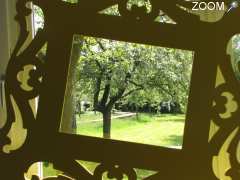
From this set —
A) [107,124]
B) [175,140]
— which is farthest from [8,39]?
[175,140]

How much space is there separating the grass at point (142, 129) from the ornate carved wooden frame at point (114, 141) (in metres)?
0.03

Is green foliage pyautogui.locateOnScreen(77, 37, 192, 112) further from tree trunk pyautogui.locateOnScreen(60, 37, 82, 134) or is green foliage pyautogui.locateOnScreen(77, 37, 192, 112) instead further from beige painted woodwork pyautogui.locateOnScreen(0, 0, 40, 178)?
beige painted woodwork pyautogui.locateOnScreen(0, 0, 40, 178)

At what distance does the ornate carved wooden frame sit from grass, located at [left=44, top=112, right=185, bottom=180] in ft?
0.11

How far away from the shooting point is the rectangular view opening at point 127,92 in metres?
0.84

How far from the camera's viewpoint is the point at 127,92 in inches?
34.0

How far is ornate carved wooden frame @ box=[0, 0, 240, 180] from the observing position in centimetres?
78

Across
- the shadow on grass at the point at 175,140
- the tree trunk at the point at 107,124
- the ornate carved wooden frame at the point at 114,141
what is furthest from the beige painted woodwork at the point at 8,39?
the shadow on grass at the point at 175,140

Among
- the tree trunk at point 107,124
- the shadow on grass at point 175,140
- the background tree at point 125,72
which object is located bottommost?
the shadow on grass at point 175,140

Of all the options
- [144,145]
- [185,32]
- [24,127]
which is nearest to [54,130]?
[24,127]

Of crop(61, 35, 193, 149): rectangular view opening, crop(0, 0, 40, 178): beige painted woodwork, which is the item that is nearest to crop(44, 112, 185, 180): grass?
crop(61, 35, 193, 149): rectangular view opening

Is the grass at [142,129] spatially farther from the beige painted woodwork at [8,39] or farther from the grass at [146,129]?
the beige painted woodwork at [8,39]

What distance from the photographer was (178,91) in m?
0.85

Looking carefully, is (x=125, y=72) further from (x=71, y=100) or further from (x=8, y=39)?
(x=8, y=39)

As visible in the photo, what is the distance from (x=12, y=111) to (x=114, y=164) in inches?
10.5
